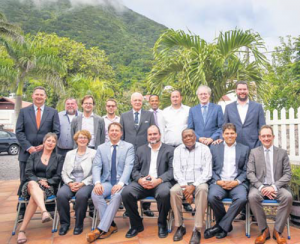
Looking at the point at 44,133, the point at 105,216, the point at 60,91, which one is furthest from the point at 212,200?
the point at 60,91

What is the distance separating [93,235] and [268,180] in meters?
2.29

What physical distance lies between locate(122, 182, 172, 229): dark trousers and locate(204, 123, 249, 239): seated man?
537mm

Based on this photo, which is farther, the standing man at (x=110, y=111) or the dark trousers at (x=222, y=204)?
the standing man at (x=110, y=111)

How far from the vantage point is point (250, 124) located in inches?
169

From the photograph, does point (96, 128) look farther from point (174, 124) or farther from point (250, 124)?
point (250, 124)

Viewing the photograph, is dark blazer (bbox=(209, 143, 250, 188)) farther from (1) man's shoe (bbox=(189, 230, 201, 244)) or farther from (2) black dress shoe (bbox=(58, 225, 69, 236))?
(2) black dress shoe (bbox=(58, 225, 69, 236))

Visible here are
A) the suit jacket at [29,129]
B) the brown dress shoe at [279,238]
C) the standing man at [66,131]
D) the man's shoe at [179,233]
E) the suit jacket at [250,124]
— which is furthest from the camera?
the standing man at [66,131]

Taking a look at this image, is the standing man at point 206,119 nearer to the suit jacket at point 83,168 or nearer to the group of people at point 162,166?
the group of people at point 162,166

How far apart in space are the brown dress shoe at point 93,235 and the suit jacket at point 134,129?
4.67 feet

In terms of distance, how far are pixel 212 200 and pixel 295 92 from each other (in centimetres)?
667

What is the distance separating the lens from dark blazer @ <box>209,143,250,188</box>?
157 inches

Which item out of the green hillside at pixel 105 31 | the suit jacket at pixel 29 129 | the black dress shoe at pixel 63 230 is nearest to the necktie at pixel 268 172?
the black dress shoe at pixel 63 230

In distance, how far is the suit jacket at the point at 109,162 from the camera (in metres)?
4.17

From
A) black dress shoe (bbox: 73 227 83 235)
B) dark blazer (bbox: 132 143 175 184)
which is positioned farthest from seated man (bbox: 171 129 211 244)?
black dress shoe (bbox: 73 227 83 235)
